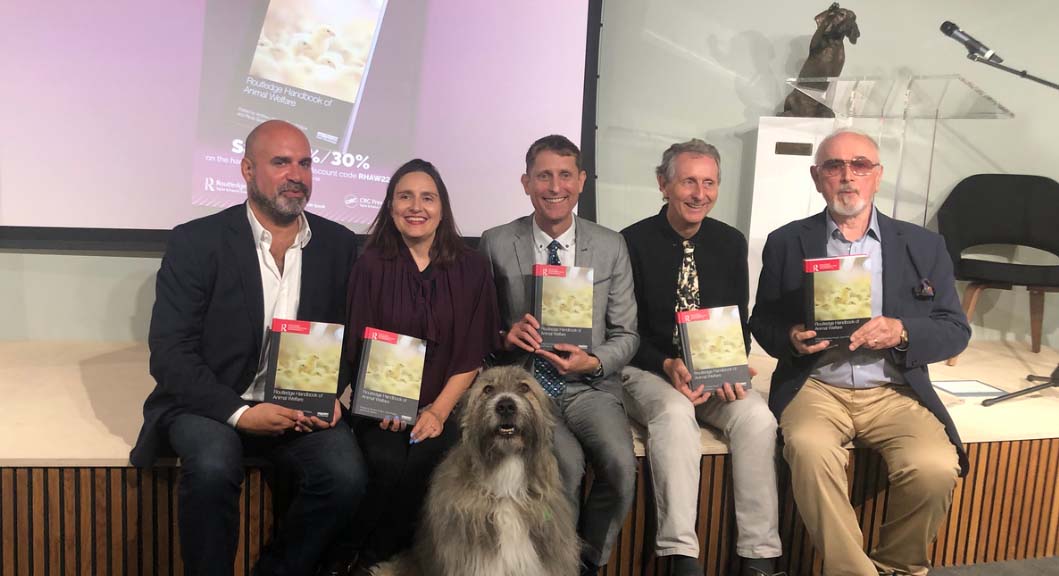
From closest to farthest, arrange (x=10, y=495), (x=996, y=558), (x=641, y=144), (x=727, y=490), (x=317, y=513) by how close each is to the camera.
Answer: (x=317, y=513)
(x=10, y=495)
(x=727, y=490)
(x=996, y=558)
(x=641, y=144)

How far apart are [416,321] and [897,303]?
64.6 inches

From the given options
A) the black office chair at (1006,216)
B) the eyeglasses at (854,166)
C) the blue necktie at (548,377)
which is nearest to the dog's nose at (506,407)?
the blue necktie at (548,377)

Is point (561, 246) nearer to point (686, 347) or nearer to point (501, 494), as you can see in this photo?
point (686, 347)

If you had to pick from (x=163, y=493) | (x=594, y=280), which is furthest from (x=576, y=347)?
(x=163, y=493)

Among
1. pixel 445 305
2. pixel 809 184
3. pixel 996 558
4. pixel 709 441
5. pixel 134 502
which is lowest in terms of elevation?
pixel 996 558

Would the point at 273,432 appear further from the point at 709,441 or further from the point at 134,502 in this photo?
the point at 709,441

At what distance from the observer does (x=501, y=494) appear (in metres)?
1.88

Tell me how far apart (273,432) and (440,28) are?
2628mm

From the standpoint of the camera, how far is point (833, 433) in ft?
7.51

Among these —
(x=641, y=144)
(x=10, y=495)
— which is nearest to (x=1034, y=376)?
(x=641, y=144)

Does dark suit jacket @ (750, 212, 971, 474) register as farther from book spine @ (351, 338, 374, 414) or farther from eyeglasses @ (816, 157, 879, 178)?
book spine @ (351, 338, 374, 414)

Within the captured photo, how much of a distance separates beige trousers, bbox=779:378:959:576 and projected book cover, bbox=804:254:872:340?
0.32 meters

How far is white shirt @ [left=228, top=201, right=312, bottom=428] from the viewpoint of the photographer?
220 cm

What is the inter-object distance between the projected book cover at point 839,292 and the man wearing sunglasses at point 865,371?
5 centimetres
